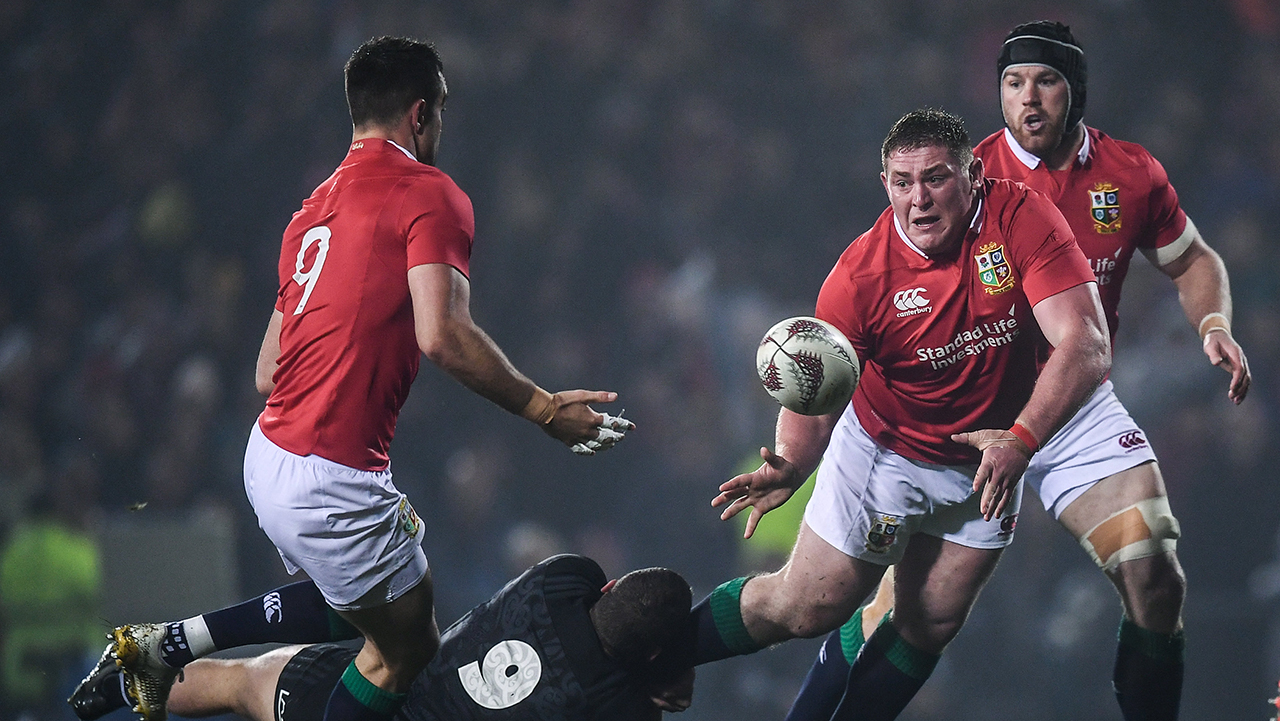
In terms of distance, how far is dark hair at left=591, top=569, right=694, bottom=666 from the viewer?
2.92m

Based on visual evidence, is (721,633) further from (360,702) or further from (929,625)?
(360,702)

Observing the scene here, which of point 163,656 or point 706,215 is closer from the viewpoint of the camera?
point 163,656

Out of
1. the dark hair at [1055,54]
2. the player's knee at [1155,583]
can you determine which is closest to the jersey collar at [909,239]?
the dark hair at [1055,54]

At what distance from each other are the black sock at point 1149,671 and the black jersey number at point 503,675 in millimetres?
1615

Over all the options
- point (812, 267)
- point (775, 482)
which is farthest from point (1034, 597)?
point (775, 482)

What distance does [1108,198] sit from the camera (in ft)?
10.9

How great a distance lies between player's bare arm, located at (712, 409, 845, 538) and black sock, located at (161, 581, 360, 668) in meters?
1.14

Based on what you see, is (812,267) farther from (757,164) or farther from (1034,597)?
(1034,597)

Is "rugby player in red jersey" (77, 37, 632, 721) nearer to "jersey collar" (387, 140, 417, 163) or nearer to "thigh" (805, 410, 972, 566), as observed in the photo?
"jersey collar" (387, 140, 417, 163)

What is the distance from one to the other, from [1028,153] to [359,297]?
2.03m

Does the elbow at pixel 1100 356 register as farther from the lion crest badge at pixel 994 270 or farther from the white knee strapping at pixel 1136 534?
the white knee strapping at pixel 1136 534

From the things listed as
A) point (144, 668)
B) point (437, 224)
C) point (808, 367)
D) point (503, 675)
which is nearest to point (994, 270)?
point (808, 367)

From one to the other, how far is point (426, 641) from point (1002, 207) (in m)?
1.88

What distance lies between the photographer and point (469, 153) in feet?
22.4
